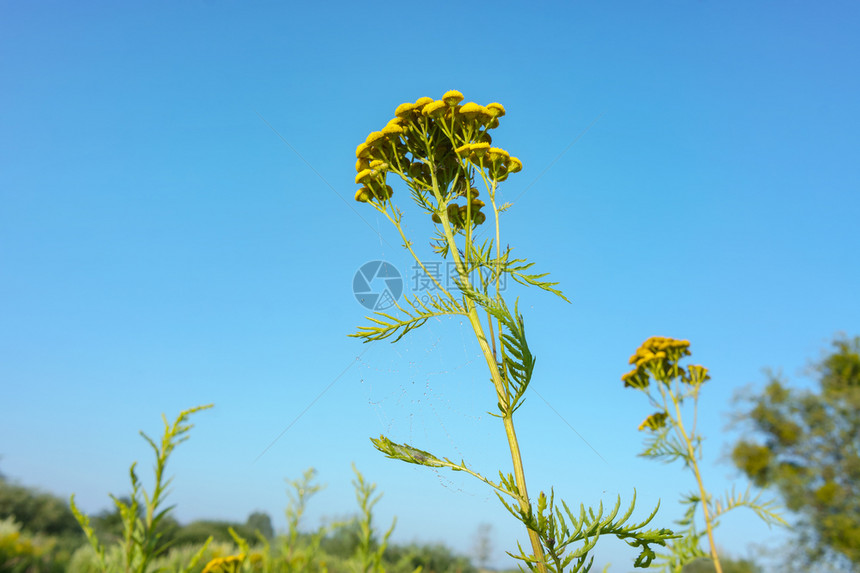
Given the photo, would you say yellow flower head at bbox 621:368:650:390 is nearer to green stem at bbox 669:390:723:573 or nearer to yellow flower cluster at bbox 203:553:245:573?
green stem at bbox 669:390:723:573

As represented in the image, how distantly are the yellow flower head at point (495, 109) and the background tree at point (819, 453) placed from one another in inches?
860

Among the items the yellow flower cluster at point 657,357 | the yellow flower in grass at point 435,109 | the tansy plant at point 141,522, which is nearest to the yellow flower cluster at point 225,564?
the tansy plant at point 141,522

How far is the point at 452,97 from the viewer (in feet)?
7.55

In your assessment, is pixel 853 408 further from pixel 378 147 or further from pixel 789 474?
pixel 378 147

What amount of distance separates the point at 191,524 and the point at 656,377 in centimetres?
828

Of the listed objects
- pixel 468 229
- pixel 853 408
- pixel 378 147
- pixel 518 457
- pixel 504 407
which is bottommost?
pixel 518 457

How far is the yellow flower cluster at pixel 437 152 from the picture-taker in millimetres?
2338

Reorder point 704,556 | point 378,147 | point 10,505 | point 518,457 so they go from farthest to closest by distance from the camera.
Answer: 1. point 10,505
2. point 704,556
3. point 378,147
4. point 518,457

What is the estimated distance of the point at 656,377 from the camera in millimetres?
5277

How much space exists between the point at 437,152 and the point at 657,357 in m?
3.99

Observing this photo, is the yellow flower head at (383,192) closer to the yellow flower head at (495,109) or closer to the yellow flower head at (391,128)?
the yellow flower head at (391,128)

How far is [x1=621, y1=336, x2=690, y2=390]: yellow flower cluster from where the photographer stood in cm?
521

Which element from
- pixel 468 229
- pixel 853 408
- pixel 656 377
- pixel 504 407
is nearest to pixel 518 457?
pixel 504 407

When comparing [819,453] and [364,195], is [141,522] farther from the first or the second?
[819,453]
